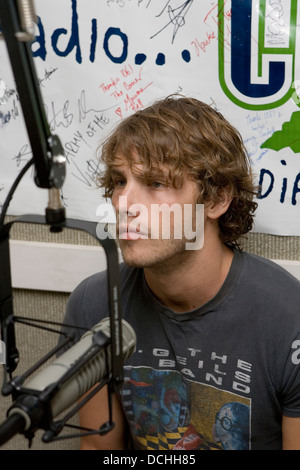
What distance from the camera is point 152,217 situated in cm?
96

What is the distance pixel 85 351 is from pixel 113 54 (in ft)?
2.35

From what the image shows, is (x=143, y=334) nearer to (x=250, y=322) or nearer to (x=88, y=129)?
(x=250, y=322)

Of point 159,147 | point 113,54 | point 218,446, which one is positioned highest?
point 113,54

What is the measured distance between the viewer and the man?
3.22ft

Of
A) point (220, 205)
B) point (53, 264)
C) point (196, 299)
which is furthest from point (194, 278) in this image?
point (53, 264)

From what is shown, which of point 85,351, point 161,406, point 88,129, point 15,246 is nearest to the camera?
point 85,351

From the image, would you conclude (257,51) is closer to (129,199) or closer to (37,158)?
(129,199)

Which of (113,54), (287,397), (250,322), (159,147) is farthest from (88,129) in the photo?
(287,397)

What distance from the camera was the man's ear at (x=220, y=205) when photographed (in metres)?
1.06

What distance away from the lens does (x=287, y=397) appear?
99 cm

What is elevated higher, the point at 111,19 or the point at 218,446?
the point at 111,19

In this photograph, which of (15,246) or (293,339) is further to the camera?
(15,246)
